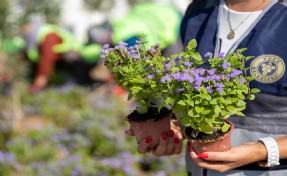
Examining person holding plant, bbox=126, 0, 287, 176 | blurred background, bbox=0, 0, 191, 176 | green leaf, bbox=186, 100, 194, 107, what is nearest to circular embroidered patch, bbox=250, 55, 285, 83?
person holding plant, bbox=126, 0, 287, 176

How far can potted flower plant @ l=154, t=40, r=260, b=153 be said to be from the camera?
69.6 inches

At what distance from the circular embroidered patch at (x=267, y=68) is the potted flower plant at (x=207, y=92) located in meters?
0.08

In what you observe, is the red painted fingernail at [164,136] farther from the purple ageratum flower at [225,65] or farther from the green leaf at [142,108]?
the purple ageratum flower at [225,65]

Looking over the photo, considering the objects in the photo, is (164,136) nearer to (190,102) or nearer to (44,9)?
(190,102)

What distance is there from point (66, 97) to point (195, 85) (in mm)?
5397

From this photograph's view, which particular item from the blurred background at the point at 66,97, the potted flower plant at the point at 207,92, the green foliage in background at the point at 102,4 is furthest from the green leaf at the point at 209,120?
the green foliage in background at the point at 102,4

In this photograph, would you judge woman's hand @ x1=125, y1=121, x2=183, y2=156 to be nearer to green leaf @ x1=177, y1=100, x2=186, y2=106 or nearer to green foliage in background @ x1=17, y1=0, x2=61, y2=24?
green leaf @ x1=177, y1=100, x2=186, y2=106

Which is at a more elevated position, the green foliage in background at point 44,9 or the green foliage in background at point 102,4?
the green foliage in background at point 102,4

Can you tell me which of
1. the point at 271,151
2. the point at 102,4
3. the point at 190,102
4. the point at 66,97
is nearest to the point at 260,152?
the point at 271,151

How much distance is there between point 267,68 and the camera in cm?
191

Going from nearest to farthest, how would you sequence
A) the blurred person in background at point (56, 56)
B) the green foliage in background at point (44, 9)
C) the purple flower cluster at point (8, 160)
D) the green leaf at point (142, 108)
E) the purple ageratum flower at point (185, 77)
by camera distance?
the purple ageratum flower at point (185, 77)
the green leaf at point (142, 108)
the purple flower cluster at point (8, 160)
the green foliage in background at point (44, 9)
the blurred person in background at point (56, 56)

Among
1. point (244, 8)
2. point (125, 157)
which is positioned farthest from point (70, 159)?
point (244, 8)

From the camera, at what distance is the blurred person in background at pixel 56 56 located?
26.0ft

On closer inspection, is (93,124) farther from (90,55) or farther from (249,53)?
(249,53)
